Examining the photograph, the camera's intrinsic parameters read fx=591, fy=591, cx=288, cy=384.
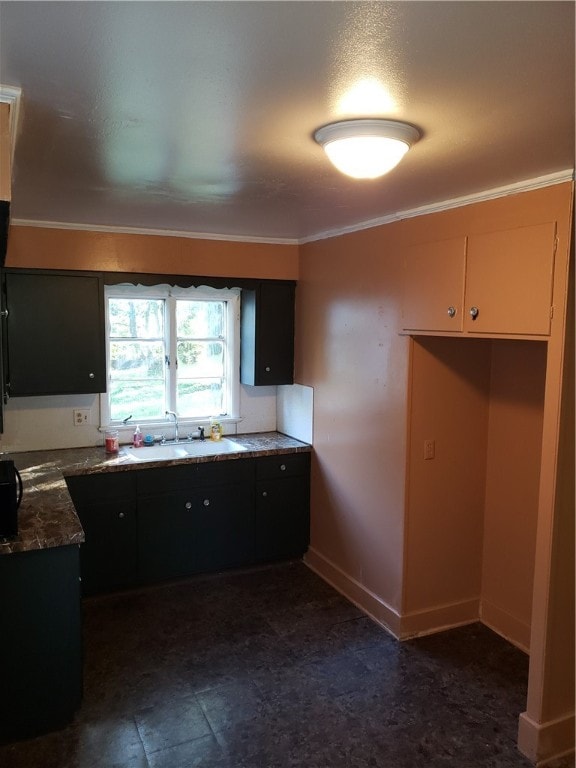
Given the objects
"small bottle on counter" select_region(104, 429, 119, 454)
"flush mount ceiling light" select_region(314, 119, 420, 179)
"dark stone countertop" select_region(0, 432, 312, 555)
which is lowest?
"dark stone countertop" select_region(0, 432, 312, 555)

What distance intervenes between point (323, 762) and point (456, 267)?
2.30m

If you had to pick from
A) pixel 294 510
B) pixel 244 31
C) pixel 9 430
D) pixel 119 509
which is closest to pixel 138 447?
pixel 119 509

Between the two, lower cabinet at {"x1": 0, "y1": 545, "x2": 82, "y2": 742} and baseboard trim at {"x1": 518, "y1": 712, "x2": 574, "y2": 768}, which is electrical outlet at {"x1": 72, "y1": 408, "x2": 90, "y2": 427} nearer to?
lower cabinet at {"x1": 0, "y1": 545, "x2": 82, "y2": 742}

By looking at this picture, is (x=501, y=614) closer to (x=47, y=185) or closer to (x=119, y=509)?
(x=119, y=509)

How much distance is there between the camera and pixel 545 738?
250cm

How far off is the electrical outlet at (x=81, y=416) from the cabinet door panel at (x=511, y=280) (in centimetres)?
263

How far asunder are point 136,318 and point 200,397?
2.56ft

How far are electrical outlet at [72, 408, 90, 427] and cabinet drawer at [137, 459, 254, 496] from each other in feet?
2.09

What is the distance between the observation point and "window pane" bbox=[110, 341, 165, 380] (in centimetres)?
426

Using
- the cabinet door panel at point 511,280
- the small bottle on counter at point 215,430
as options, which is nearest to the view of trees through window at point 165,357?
the small bottle on counter at point 215,430

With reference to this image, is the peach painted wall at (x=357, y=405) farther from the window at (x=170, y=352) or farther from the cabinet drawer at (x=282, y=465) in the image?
the window at (x=170, y=352)

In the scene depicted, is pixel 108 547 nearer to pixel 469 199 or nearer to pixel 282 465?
pixel 282 465

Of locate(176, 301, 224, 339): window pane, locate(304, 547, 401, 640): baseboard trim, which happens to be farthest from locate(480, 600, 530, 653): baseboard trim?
locate(176, 301, 224, 339): window pane

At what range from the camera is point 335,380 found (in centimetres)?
399
